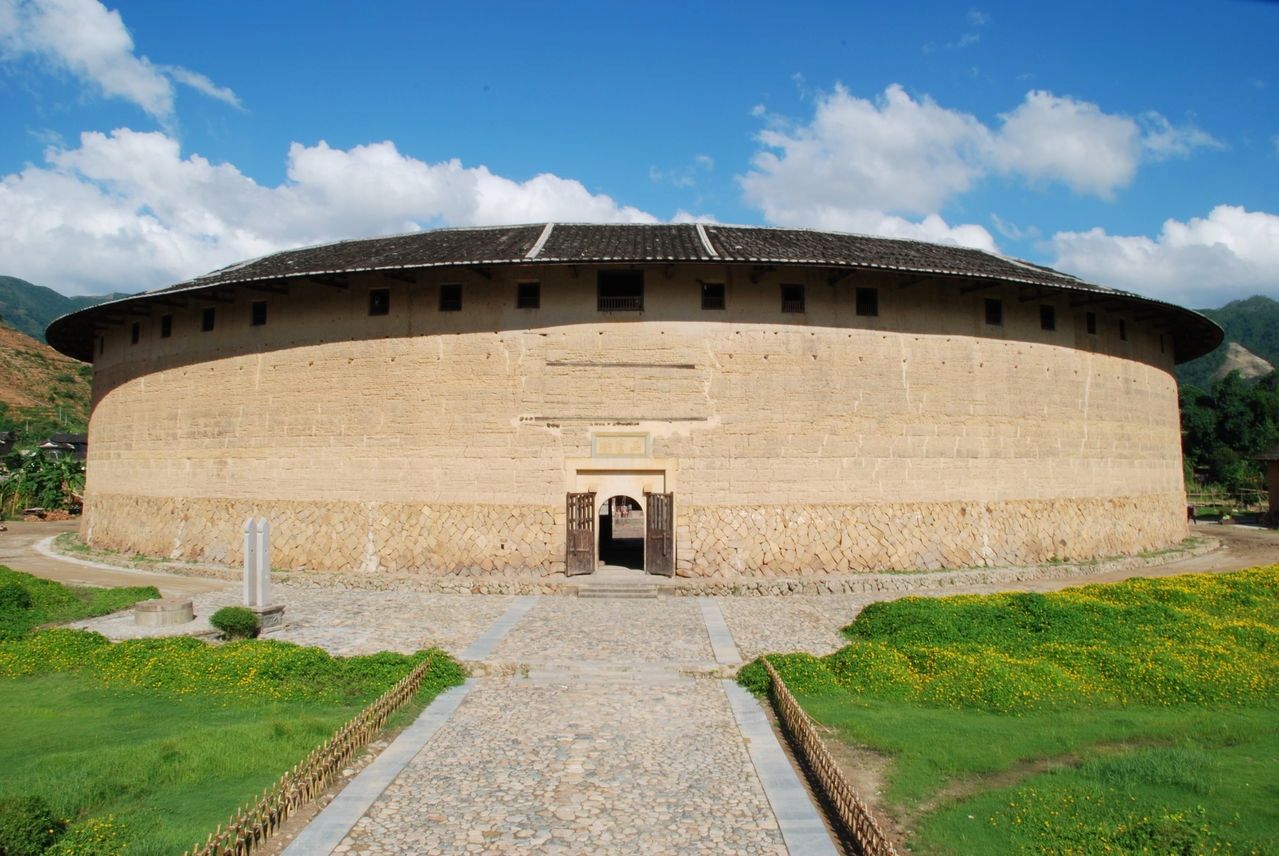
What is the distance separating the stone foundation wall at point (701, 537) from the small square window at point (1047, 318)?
4520mm

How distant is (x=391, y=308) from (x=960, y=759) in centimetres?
1585

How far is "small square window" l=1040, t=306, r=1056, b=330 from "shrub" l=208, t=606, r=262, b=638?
756 inches

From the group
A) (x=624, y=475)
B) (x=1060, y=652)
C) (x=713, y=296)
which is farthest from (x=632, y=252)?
(x=1060, y=652)

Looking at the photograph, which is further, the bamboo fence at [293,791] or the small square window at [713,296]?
the small square window at [713,296]

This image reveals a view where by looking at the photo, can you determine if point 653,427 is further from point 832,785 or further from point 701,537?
point 832,785

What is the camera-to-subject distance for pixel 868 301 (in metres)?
18.8

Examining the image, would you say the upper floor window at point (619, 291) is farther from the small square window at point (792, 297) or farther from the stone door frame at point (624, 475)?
the stone door frame at point (624, 475)

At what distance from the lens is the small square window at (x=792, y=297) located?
18328 mm

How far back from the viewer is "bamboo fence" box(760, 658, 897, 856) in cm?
Answer: 505

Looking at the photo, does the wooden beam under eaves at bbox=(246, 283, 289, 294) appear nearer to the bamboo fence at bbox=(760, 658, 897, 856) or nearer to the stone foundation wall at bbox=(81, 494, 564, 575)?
the stone foundation wall at bbox=(81, 494, 564, 575)

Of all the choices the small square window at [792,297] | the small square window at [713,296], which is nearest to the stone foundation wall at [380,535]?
the small square window at [713,296]

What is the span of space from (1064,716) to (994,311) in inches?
548

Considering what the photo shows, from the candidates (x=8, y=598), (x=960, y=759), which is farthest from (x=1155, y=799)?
(x=8, y=598)

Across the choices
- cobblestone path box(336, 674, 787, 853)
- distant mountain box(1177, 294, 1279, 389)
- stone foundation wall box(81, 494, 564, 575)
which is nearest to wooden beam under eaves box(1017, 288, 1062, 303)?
stone foundation wall box(81, 494, 564, 575)
